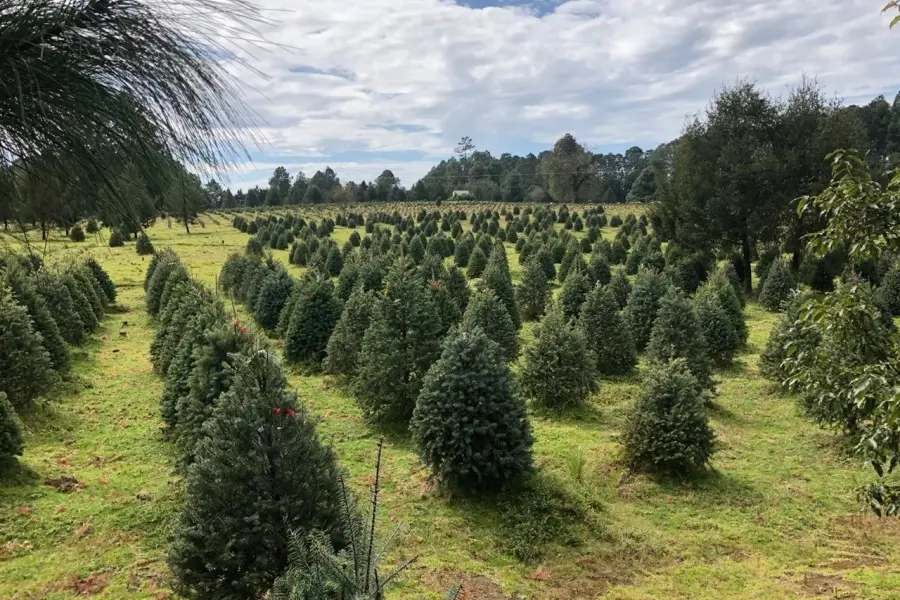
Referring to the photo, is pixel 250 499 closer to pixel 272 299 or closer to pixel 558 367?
pixel 558 367

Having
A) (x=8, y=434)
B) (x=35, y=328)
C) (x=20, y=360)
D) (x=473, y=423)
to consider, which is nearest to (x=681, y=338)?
(x=473, y=423)

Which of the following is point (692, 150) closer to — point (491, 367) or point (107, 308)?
point (491, 367)

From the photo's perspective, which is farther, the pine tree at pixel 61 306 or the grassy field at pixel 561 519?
the pine tree at pixel 61 306

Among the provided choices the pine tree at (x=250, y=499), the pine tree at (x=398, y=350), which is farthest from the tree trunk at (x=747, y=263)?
the pine tree at (x=250, y=499)

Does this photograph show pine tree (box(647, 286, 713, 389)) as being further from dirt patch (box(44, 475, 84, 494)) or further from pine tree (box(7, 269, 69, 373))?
pine tree (box(7, 269, 69, 373))

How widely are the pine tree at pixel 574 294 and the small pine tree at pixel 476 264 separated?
10946 millimetres

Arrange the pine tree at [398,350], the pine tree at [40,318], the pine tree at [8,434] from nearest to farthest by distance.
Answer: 1. the pine tree at [8,434]
2. the pine tree at [398,350]
3. the pine tree at [40,318]

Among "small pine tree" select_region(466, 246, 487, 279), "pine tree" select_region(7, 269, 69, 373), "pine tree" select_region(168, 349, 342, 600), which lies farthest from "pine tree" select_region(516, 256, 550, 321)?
"pine tree" select_region(168, 349, 342, 600)

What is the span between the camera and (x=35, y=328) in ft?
44.9

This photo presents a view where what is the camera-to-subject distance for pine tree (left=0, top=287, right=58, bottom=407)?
10.6 metres

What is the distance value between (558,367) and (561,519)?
Answer: 14.8 feet

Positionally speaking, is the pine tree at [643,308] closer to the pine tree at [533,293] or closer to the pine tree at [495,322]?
the pine tree at [495,322]

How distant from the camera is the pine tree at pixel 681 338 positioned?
1191 cm

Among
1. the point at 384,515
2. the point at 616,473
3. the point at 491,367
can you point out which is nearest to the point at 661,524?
the point at 616,473
